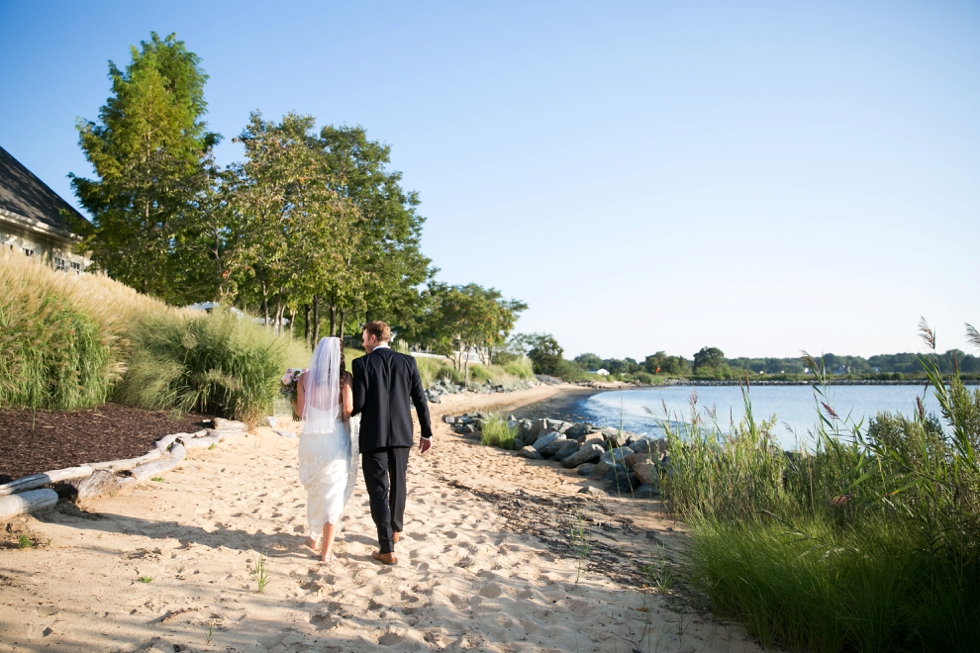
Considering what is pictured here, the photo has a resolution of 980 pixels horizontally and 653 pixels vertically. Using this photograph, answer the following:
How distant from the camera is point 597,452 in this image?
36.9 feet

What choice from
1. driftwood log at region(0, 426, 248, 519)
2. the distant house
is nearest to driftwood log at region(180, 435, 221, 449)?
driftwood log at region(0, 426, 248, 519)

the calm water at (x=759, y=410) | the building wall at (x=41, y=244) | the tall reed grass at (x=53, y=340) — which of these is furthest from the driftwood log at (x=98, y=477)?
the building wall at (x=41, y=244)

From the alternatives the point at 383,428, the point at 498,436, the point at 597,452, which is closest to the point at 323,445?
the point at 383,428

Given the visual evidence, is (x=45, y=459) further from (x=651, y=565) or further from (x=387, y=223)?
(x=387, y=223)

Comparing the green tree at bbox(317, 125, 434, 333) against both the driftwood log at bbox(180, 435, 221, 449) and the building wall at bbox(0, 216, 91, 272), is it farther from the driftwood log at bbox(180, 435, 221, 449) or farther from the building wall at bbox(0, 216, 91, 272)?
the driftwood log at bbox(180, 435, 221, 449)

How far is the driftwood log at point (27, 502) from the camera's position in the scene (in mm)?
4332

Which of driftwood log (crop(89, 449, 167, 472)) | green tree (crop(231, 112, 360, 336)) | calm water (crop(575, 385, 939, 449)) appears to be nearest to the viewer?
driftwood log (crop(89, 449, 167, 472))

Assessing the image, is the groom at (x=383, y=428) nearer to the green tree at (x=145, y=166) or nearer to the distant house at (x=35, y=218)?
the green tree at (x=145, y=166)

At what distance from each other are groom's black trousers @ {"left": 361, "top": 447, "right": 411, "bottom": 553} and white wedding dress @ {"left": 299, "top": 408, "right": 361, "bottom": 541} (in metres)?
0.23

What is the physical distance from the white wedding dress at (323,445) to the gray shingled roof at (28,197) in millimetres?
18116

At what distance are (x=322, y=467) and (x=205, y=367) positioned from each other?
668cm

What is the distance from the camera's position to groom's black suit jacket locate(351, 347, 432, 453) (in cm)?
468

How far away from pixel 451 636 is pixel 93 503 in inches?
151

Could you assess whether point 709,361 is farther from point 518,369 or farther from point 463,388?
point 463,388
